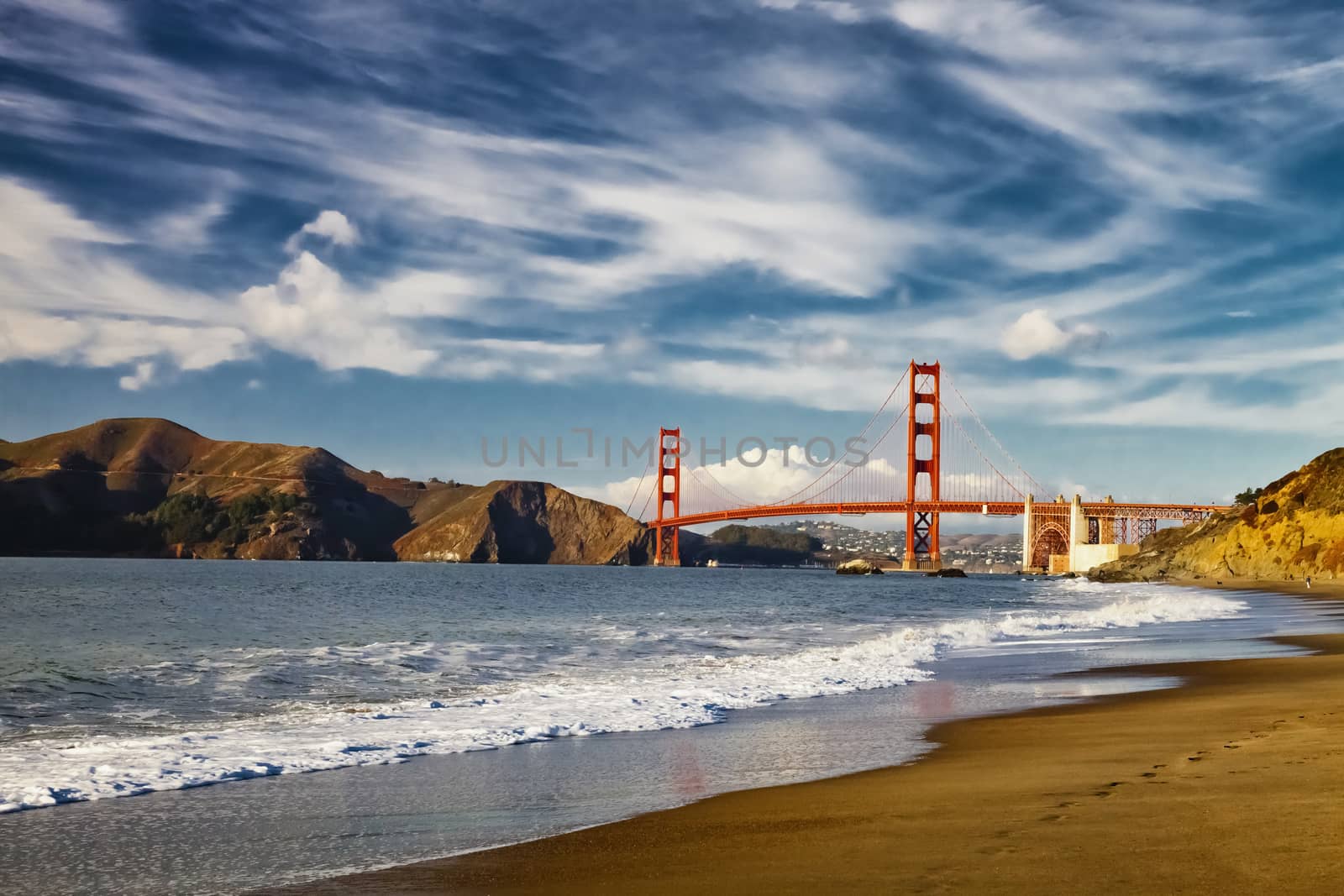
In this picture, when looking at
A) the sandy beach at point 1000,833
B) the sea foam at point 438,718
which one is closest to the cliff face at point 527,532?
the sea foam at point 438,718

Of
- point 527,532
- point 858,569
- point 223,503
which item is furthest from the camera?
point 223,503

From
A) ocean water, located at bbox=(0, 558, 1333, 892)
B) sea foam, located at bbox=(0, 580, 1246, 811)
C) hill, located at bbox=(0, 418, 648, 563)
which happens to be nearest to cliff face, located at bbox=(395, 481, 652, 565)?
hill, located at bbox=(0, 418, 648, 563)

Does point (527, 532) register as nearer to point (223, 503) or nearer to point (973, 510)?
point (223, 503)

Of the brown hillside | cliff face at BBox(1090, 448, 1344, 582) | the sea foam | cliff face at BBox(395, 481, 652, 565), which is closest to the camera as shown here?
the sea foam

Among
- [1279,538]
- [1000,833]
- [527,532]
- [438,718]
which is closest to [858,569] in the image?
[1279,538]

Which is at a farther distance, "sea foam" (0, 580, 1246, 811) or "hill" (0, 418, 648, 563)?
"hill" (0, 418, 648, 563)

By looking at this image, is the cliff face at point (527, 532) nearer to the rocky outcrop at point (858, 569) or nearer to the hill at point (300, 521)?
the hill at point (300, 521)

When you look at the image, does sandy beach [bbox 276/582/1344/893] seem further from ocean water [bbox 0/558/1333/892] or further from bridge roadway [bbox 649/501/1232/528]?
bridge roadway [bbox 649/501/1232/528]
